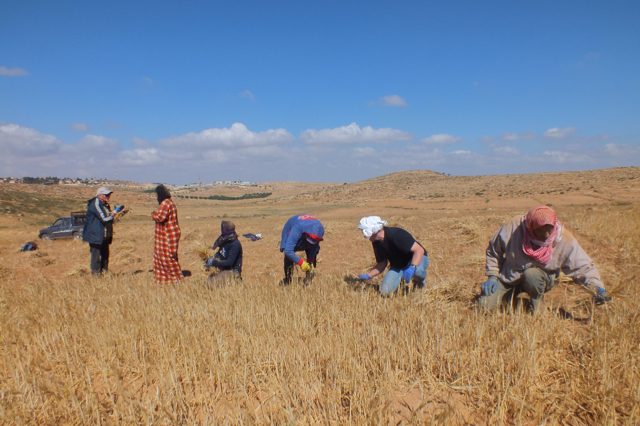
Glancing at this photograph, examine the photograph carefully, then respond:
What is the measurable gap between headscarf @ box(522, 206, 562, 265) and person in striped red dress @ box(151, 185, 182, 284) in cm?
478

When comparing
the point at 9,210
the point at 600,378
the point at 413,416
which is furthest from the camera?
the point at 9,210

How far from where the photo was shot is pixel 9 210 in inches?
1151

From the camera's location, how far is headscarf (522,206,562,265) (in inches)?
144

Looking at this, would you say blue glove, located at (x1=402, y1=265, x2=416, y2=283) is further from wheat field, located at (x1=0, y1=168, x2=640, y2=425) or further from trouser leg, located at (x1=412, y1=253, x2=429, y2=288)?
wheat field, located at (x1=0, y1=168, x2=640, y2=425)

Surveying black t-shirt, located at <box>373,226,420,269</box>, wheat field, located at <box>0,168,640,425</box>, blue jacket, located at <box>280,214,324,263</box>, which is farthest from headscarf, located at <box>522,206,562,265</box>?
blue jacket, located at <box>280,214,324,263</box>

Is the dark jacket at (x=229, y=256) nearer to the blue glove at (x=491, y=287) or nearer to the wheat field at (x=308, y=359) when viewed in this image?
the wheat field at (x=308, y=359)

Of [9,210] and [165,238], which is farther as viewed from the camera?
[9,210]

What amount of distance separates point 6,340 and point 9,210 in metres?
34.1

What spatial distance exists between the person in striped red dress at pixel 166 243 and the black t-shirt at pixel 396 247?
125 inches

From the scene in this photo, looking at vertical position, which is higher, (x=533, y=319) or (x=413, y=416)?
(x=533, y=319)

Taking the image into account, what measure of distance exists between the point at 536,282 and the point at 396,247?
5.10 feet

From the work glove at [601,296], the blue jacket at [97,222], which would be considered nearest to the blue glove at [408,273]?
the work glove at [601,296]

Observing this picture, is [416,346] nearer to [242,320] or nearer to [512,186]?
[242,320]

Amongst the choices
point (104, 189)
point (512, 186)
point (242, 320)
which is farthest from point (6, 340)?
point (512, 186)
